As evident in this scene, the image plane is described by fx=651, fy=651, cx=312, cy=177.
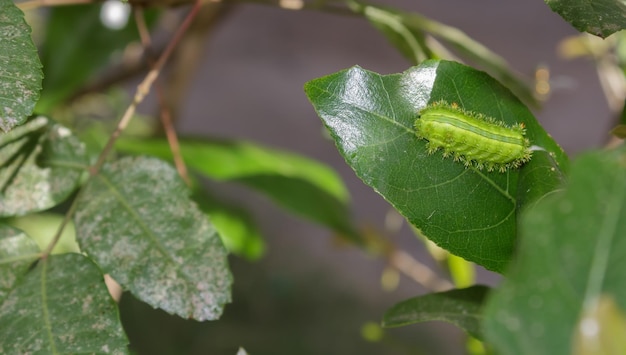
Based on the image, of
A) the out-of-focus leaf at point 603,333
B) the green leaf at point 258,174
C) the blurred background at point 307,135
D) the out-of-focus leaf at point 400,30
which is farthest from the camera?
the blurred background at point 307,135

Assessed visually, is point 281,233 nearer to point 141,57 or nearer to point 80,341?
point 141,57

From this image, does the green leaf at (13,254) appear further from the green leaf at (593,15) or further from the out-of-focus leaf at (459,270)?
the out-of-focus leaf at (459,270)

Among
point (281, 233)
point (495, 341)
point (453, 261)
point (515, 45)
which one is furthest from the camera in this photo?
point (515, 45)

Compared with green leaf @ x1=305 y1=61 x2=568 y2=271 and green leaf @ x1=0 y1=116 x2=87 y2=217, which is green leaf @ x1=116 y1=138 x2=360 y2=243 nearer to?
green leaf @ x1=0 y1=116 x2=87 y2=217

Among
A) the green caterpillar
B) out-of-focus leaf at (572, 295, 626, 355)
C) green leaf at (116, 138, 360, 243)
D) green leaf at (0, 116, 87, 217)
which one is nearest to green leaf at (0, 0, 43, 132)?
green leaf at (0, 116, 87, 217)

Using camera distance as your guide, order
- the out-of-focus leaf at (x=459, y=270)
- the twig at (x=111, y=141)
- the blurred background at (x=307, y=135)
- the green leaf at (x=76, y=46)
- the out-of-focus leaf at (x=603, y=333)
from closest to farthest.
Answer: the out-of-focus leaf at (x=603, y=333)
the twig at (x=111, y=141)
the out-of-focus leaf at (x=459, y=270)
the green leaf at (x=76, y=46)
the blurred background at (x=307, y=135)

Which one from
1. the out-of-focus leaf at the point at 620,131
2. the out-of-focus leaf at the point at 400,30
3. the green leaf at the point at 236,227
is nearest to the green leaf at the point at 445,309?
the out-of-focus leaf at the point at 620,131

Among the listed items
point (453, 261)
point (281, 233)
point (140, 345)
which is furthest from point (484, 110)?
point (281, 233)
